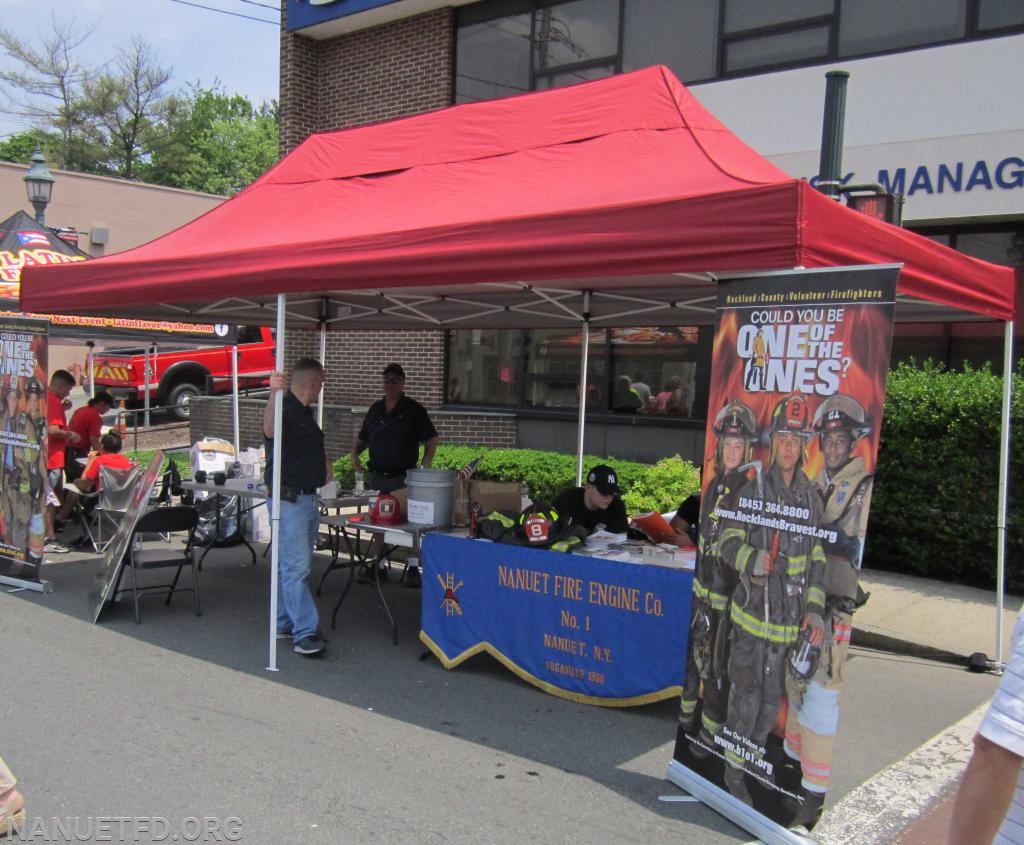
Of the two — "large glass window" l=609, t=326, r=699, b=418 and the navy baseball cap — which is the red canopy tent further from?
"large glass window" l=609, t=326, r=699, b=418

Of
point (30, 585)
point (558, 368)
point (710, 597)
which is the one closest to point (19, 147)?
point (558, 368)

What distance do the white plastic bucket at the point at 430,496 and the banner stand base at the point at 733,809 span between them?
2.53 metres

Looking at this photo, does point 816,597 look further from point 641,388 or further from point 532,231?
point 641,388

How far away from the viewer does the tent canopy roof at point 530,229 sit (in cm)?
434

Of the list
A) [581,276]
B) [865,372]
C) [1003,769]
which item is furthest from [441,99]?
[1003,769]

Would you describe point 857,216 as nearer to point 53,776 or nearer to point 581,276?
point 581,276

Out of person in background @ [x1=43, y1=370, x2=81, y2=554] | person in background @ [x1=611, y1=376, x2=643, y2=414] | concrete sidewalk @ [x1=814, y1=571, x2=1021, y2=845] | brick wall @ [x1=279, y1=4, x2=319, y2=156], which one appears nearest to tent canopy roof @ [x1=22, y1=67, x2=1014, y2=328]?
person in background @ [x1=43, y1=370, x2=81, y2=554]

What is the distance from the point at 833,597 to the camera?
11.9ft

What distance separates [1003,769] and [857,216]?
10.5ft

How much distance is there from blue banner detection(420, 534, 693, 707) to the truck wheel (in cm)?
1597

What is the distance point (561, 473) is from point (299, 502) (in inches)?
186

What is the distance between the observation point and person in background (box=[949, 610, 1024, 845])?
64.1 inches

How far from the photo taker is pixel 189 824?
3787 millimetres

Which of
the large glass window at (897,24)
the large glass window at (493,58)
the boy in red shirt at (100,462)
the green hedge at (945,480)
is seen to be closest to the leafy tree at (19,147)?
the large glass window at (493,58)
